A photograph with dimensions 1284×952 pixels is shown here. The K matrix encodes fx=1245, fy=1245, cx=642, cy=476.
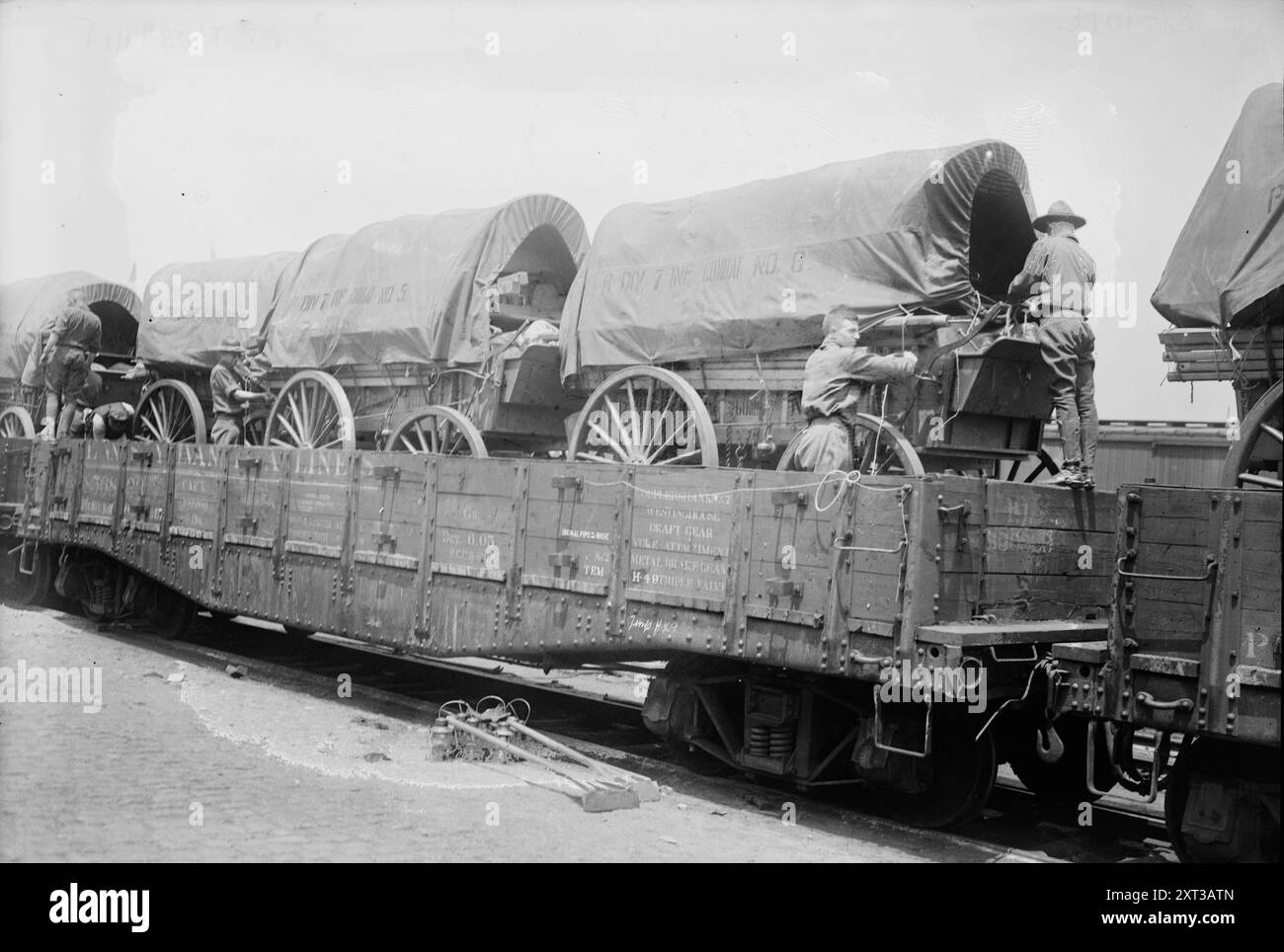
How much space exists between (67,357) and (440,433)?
19.1 ft

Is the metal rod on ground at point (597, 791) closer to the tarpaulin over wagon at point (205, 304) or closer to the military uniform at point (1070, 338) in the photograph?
the military uniform at point (1070, 338)

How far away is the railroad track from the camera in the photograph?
7367 millimetres

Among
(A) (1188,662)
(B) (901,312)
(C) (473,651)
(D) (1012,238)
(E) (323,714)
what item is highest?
(D) (1012,238)

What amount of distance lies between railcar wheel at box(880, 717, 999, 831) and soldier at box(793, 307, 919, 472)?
6.00 ft

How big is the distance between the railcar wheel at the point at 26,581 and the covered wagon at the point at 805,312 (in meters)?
8.43

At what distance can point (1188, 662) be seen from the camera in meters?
5.92

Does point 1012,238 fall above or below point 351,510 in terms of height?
above

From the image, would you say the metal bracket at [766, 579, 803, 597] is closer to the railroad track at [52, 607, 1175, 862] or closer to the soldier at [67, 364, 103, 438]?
the railroad track at [52, 607, 1175, 862]

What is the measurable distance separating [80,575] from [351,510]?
595 centimetres

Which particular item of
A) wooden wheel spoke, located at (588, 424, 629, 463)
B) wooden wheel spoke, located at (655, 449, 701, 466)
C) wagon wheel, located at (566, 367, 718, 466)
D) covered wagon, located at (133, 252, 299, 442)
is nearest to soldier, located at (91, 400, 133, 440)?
covered wagon, located at (133, 252, 299, 442)
